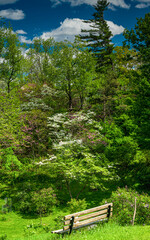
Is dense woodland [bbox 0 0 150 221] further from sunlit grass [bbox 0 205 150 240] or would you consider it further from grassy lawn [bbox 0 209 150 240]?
sunlit grass [bbox 0 205 150 240]

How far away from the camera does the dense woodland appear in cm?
1197

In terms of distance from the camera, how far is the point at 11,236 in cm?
889

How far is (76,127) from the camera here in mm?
19250

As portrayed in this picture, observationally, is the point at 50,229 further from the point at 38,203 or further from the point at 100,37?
the point at 100,37

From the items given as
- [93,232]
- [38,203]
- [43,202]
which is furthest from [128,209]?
[38,203]

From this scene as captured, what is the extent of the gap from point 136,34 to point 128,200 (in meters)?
18.3

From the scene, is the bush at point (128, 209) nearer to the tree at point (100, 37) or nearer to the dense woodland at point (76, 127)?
the dense woodland at point (76, 127)

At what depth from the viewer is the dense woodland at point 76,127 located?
1197cm

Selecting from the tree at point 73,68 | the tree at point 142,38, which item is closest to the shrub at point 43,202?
the tree at point 73,68

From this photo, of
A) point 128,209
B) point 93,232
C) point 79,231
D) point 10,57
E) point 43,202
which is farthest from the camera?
point 10,57

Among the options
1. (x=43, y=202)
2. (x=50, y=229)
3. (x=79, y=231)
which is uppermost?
(x=79, y=231)

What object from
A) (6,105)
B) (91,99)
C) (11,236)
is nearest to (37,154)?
(6,105)

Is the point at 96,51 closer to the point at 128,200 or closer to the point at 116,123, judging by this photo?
the point at 116,123

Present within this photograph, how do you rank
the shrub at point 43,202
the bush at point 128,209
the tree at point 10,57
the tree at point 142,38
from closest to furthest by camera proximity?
the bush at point 128,209 → the shrub at point 43,202 → the tree at point 142,38 → the tree at point 10,57
